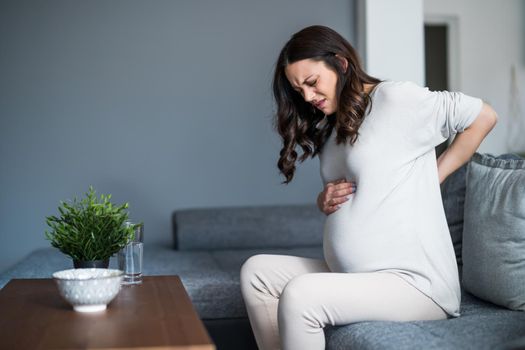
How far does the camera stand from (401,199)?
1.97 m

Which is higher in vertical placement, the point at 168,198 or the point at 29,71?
the point at 29,71

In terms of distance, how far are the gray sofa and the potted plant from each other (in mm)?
645

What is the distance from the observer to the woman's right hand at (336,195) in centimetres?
204

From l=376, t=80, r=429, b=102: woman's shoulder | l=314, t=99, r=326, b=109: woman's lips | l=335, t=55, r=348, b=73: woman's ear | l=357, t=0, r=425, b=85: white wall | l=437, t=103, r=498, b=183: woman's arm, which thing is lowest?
l=437, t=103, r=498, b=183: woman's arm

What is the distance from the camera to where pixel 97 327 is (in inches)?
58.6

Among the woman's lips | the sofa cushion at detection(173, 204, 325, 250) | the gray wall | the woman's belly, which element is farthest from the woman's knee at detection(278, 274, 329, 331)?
the gray wall

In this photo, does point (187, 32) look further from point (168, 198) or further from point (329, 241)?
point (329, 241)

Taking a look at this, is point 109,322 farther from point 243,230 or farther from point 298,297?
point 243,230

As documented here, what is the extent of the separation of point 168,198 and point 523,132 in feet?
11.4

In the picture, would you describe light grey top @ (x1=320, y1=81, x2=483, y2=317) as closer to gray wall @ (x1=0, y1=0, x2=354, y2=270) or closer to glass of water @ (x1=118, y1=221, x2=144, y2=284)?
glass of water @ (x1=118, y1=221, x2=144, y2=284)

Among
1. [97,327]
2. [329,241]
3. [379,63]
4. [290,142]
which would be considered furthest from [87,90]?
[97,327]

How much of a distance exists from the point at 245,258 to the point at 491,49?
382 centimetres

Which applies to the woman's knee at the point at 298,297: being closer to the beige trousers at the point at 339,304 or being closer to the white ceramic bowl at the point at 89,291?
the beige trousers at the point at 339,304

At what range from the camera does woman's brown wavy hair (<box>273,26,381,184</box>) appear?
6.67 ft
